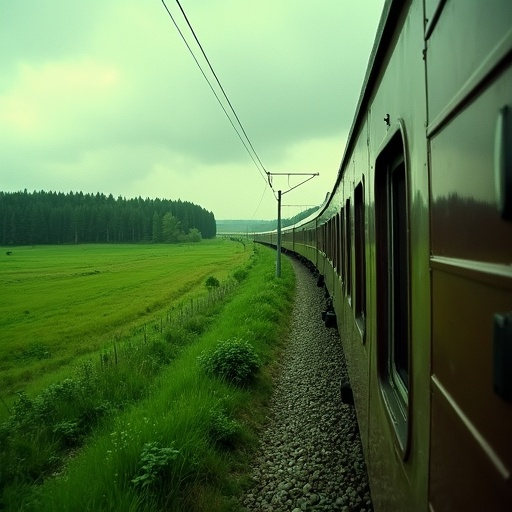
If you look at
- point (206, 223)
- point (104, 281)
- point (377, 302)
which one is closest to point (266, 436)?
point (377, 302)

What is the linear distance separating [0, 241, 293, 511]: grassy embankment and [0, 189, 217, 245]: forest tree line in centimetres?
8834

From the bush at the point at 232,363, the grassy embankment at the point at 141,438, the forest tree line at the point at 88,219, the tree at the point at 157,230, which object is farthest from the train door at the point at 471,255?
the tree at the point at 157,230

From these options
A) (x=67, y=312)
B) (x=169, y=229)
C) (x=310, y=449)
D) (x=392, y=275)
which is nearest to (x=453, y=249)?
(x=392, y=275)

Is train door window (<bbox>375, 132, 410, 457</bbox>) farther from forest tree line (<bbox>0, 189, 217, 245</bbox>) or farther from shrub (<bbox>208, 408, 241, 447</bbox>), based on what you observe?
forest tree line (<bbox>0, 189, 217, 245</bbox>)

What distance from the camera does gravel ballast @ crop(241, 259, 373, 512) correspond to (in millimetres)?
4023

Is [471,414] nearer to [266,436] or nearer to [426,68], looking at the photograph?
[426,68]

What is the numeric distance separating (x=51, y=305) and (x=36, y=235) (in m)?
73.9

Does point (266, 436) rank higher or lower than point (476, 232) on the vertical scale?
lower

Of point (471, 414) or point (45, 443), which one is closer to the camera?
point (471, 414)

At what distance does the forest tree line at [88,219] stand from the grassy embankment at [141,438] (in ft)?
290

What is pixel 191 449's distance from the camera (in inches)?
173

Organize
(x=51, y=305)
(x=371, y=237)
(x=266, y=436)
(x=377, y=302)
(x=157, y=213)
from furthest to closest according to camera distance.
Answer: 1. (x=157, y=213)
2. (x=51, y=305)
3. (x=266, y=436)
4. (x=371, y=237)
5. (x=377, y=302)

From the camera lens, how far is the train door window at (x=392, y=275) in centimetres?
255

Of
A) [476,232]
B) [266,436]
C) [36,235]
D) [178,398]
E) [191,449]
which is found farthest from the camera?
[36,235]
